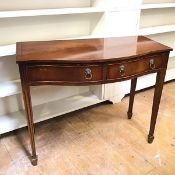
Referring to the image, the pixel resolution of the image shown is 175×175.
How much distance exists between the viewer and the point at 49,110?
2021mm

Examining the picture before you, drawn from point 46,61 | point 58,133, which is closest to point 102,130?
point 58,133

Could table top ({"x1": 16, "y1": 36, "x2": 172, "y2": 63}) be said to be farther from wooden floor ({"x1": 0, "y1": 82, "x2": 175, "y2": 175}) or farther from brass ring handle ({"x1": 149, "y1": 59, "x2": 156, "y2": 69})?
wooden floor ({"x1": 0, "y1": 82, "x2": 175, "y2": 175})

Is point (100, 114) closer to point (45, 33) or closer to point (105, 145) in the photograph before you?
point (105, 145)

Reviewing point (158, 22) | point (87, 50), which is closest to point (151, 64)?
point (87, 50)

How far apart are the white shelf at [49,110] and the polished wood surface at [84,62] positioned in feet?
1.32

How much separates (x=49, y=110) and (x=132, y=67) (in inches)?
35.9

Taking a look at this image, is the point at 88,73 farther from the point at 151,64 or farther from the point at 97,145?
the point at 97,145

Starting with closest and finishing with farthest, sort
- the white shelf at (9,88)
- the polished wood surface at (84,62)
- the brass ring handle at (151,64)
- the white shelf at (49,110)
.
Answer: the polished wood surface at (84,62), the brass ring handle at (151,64), the white shelf at (9,88), the white shelf at (49,110)

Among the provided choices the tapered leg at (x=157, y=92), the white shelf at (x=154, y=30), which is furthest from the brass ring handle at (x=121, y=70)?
the white shelf at (x=154, y=30)

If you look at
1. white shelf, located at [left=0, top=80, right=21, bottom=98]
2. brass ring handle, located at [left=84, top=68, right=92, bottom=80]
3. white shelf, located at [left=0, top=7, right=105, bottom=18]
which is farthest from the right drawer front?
white shelf, located at [left=0, top=80, right=21, bottom=98]

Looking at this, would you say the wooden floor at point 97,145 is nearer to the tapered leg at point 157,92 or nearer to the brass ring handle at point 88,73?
the tapered leg at point 157,92

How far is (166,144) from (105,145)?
1.63ft

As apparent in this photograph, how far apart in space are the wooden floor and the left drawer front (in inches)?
25.4

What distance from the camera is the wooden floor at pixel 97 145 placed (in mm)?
1586
